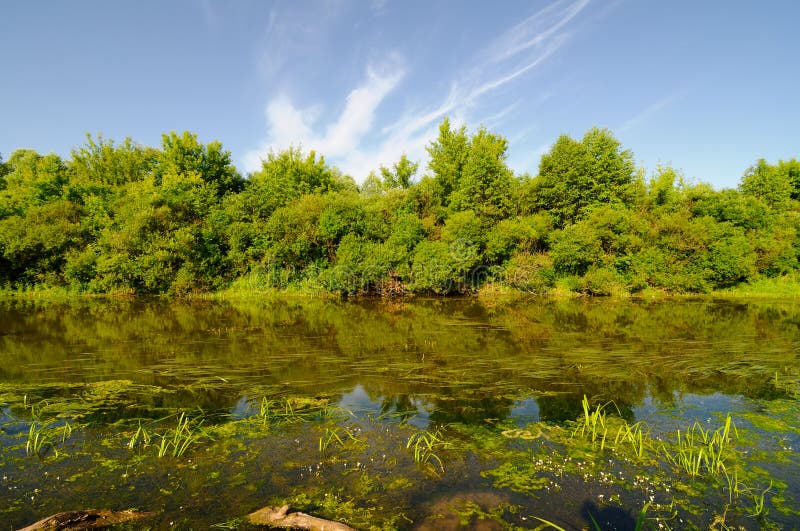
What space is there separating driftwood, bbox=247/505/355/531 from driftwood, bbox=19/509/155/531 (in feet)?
3.35

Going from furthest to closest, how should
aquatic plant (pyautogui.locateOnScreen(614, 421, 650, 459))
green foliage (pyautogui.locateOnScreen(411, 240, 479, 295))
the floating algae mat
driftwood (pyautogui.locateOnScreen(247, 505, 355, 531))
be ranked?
1. green foliage (pyautogui.locateOnScreen(411, 240, 479, 295))
2. aquatic plant (pyautogui.locateOnScreen(614, 421, 650, 459))
3. the floating algae mat
4. driftwood (pyautogui.locateOnScreen(247, 505, 355, 531))

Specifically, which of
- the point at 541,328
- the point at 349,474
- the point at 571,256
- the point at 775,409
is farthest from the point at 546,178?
the point at 349,474

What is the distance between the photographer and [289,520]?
340cm

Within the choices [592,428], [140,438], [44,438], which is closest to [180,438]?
[140,438]

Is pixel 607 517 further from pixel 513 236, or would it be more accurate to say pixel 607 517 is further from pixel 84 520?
pixel 513 236

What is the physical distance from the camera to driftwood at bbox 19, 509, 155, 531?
3.18 m

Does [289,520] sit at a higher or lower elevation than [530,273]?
lower

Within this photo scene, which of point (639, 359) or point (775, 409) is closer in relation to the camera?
point (775, 409)

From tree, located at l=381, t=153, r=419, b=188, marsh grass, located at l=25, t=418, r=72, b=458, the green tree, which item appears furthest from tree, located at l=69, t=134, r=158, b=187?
the green tree

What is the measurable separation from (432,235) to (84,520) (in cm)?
2262

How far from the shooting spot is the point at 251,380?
24.5ft

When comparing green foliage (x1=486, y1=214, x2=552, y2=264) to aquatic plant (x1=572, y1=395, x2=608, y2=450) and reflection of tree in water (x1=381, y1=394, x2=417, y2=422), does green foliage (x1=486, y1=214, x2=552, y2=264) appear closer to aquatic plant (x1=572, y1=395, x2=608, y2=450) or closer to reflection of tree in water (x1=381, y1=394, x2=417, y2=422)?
reflection of tree in water (x1=381, y1=394, x2=417, y2=422)

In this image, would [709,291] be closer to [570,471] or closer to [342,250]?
[342,250]

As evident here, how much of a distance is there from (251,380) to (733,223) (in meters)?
27.2
